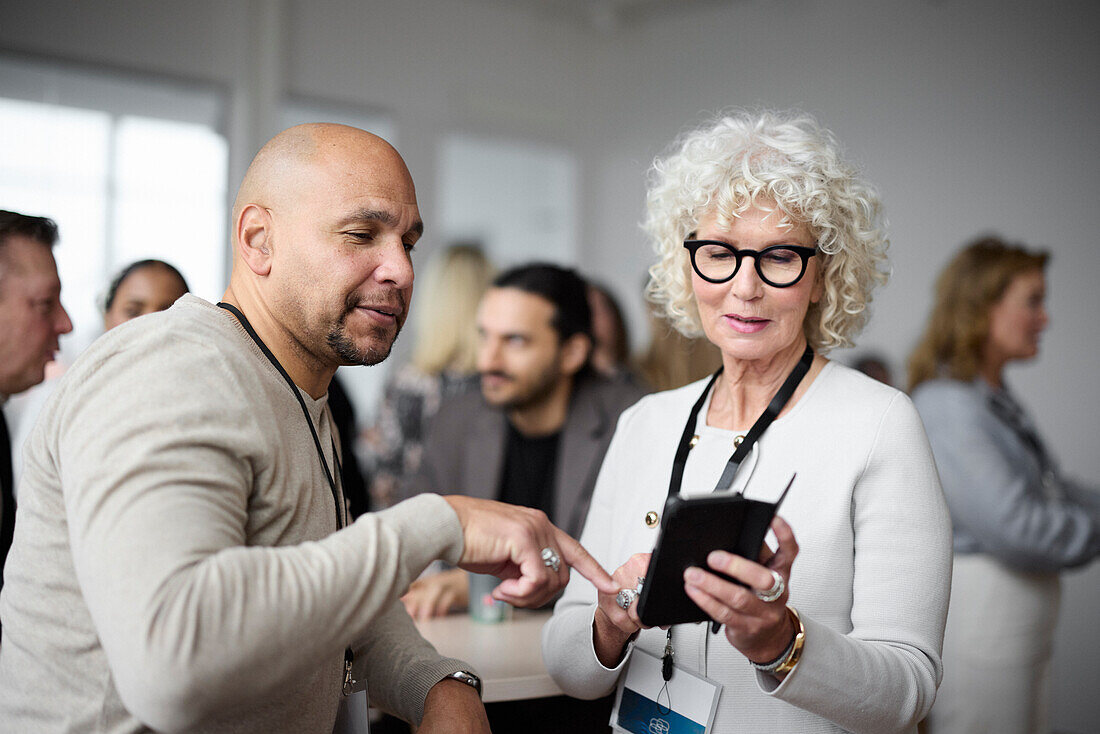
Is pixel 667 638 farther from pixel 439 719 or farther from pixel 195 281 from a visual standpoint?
pixel 195 281

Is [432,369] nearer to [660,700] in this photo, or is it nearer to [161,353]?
[660,700]

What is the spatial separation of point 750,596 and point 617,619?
343mm

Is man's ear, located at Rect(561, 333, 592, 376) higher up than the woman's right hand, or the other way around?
man's ear, located at Rect(561, 333, 592, 376)

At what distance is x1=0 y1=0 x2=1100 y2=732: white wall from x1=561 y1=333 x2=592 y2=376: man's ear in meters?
2.60

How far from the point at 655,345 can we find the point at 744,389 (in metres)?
2.40

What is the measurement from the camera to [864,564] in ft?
5.08

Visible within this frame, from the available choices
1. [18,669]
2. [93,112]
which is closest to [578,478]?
[18,669]

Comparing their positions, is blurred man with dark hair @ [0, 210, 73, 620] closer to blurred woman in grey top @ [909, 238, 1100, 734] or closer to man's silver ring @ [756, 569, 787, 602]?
man's silver ring @ [756, 569, 787, 602]

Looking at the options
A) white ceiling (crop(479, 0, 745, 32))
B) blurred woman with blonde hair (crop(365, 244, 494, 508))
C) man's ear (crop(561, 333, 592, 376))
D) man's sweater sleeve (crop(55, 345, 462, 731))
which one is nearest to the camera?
man's sweater sleeve (crop(55, 345, 462, 731))

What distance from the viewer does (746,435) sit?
5.70 ft

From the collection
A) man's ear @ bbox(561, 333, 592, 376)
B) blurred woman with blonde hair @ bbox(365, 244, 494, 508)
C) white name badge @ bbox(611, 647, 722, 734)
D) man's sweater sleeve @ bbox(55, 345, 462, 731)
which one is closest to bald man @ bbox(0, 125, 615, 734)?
man's sweater sleeve @ bbox(55, 345, 462, 731)

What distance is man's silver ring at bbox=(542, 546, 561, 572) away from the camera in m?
1.24

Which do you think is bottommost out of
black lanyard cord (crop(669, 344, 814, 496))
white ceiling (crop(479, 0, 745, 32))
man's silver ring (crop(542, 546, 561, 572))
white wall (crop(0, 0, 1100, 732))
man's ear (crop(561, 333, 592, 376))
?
man's ear (crop(561, 333, 592, 376))

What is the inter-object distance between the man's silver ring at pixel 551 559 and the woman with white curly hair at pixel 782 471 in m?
0.22
